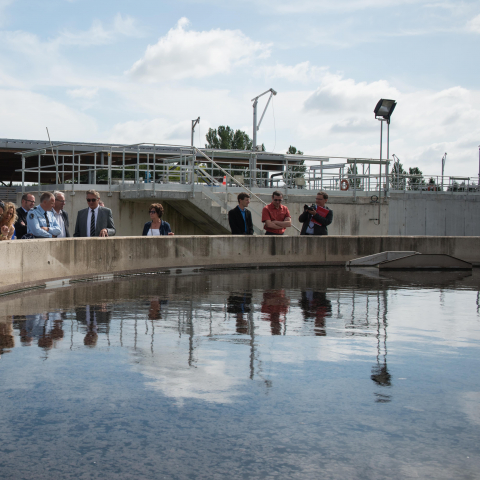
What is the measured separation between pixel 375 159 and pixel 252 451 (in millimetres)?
28752

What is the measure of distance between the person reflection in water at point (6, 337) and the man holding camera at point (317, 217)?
30.6ft

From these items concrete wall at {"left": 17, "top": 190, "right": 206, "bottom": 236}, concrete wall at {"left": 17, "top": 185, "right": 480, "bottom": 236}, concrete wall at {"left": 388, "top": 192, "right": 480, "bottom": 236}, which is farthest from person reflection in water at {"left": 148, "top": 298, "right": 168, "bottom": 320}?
concrete wall at {"left": 388, "top": 192, "right": 480, "bottom": 236}

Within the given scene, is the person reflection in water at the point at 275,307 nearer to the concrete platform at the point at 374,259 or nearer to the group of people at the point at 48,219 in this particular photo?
the group of people at the point at 48,219

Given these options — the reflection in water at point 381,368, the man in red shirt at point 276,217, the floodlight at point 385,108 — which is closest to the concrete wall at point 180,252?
the man in red shirt at point 276,217

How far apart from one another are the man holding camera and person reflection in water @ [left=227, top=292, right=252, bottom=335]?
5.64m

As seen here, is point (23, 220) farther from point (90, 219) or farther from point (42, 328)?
point (42, 328)

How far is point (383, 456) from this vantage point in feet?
11.3

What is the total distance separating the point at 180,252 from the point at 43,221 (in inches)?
158

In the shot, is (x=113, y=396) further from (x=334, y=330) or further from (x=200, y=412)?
(x=334, y=330)

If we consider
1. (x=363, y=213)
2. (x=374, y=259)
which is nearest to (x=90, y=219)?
(x=374, y=259)

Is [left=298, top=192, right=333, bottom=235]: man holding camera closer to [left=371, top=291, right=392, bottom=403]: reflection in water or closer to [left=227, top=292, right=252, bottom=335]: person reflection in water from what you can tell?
[left=227, top=292, right=252, bottom=335]: person reflection in water

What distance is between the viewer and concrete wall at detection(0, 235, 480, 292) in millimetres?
10961

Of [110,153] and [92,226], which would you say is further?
[110,153]

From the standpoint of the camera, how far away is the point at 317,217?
16.3 metres
